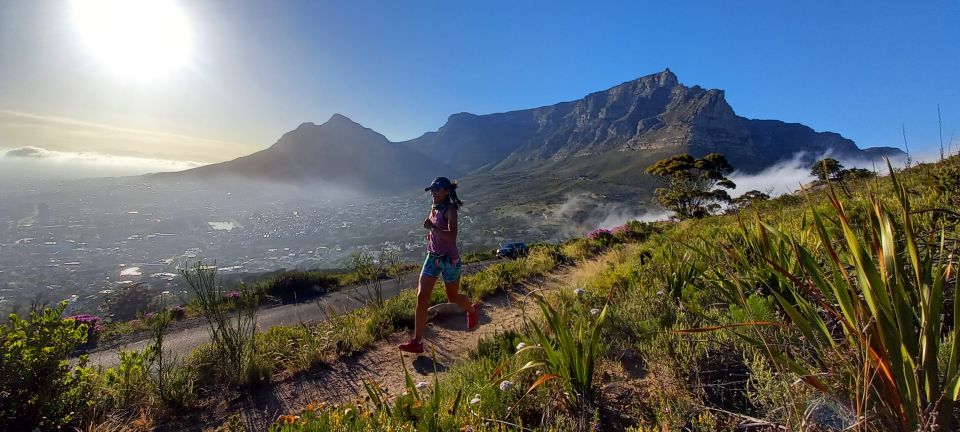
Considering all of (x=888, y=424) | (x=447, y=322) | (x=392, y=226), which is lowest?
(x=392, y=226)

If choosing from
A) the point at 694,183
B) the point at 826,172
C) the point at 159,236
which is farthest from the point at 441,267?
the point at 159,236

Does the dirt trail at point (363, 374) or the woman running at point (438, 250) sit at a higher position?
the woman running at point (438, 250)

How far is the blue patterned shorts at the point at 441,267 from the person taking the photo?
4.43m

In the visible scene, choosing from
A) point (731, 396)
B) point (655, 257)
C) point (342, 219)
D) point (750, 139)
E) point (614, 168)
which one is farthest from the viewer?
point (750, 139)

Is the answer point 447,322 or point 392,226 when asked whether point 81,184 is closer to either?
point 392,226

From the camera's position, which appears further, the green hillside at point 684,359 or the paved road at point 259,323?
the paved road at point 259,323

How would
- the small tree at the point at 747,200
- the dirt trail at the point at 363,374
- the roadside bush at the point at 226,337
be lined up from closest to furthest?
the dirt trail at the point at 363,374
the roadside bush at the point at 226,337
the small tree at the point at 747,200

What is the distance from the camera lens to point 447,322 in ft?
19.4

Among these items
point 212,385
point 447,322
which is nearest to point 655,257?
point 447,322

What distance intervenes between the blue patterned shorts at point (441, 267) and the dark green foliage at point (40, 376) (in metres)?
2.74

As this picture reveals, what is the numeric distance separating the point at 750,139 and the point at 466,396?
194m

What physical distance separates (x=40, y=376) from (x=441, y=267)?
121 inches

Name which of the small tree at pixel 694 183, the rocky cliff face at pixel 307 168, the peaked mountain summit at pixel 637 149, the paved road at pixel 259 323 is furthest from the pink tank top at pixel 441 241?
the rocky cliff face at pixel 307 168

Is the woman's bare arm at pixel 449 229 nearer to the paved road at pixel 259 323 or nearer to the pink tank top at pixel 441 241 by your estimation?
the pink tank top at pixel 441 241
